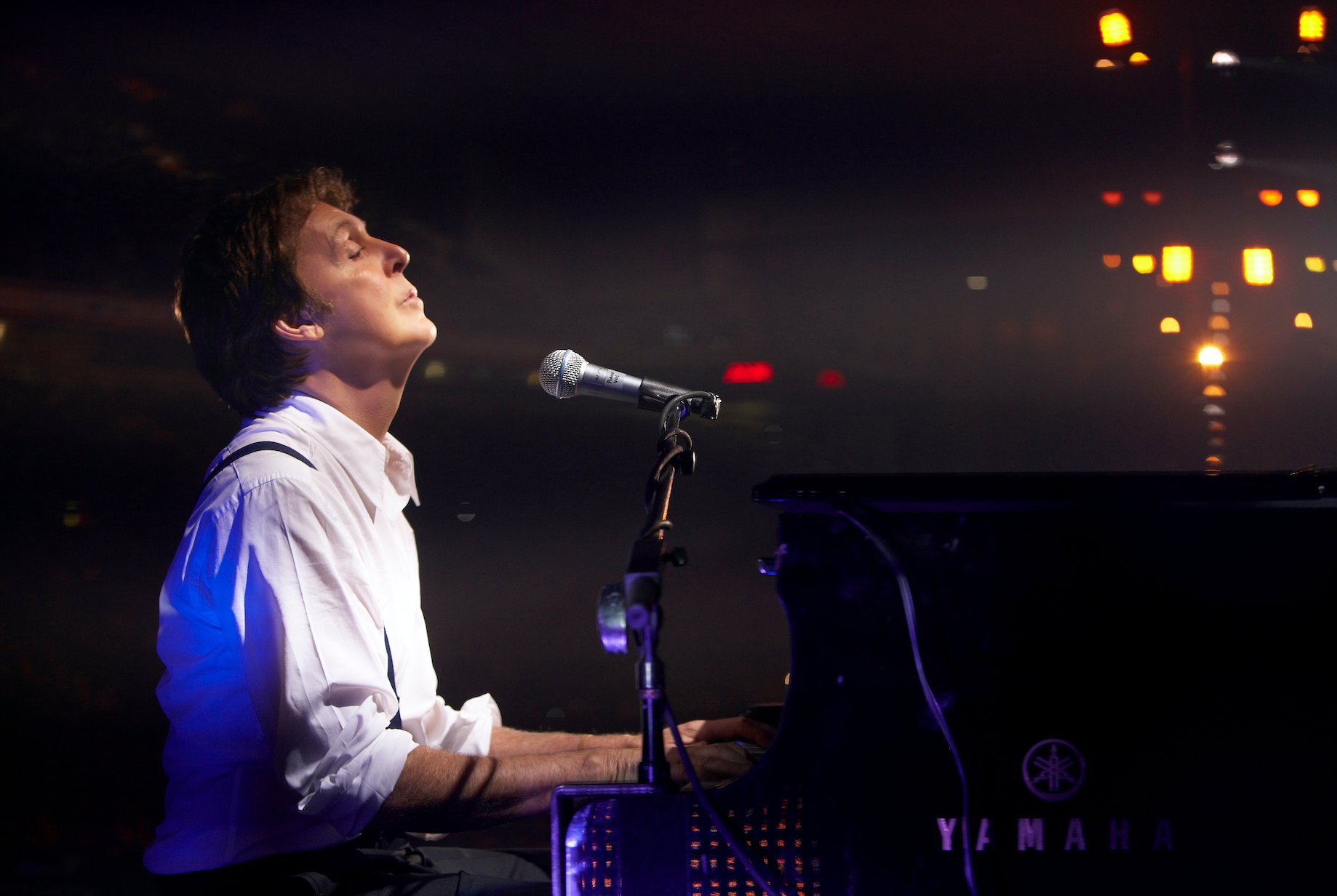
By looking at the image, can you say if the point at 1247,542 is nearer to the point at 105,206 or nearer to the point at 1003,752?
the point at 1003,752

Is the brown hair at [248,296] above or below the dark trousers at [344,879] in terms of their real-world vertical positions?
above

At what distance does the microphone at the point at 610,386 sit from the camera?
1.33 m

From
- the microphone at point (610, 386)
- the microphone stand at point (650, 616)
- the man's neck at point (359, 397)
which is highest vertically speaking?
the man's neck at point (359, 397)

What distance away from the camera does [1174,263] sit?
113 inches

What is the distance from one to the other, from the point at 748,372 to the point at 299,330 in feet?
4.54

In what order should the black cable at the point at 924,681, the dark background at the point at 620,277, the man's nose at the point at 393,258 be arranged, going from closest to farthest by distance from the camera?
the black cable at the point at 924,681, the man's nose at the point at 393,258, the dark background at the point at 620,277

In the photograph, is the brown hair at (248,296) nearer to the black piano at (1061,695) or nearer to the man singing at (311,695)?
the man singing at (311,695)

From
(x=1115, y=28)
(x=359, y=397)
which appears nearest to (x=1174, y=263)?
(x=1115, y=28)

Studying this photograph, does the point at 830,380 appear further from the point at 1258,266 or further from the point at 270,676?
the point at 270,676

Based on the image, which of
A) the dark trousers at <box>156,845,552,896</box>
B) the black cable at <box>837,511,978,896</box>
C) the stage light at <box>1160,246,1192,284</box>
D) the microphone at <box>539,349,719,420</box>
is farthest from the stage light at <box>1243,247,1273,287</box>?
the dark trousers at <box>156,845,552,896</box>

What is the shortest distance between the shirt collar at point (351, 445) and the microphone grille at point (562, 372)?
0.60 meters

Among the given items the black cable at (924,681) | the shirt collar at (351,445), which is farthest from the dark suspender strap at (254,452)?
the black cable at (924,681)

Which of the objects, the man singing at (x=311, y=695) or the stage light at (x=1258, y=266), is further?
the stage light at (x=1258, y=266)

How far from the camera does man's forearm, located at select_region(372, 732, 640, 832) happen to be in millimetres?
1338
